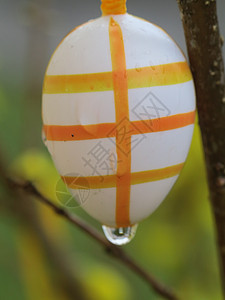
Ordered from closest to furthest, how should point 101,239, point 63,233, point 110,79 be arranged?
point 110,79 → point 101,239 → point 63,233

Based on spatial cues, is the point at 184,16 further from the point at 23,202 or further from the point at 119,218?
the point at 23,202

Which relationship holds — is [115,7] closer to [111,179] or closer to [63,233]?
[111,179]

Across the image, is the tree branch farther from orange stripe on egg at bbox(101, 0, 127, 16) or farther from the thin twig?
the thin twig

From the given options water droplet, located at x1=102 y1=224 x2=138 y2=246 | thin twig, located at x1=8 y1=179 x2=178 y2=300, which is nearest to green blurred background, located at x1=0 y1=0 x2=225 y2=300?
thin twig, located at x1=8 y1=179 x2=178 y2=300

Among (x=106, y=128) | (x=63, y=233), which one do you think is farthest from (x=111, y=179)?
(x=63, y=233)

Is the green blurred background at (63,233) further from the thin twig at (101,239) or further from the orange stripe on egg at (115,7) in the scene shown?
the orange stripe on egg at (115,7)

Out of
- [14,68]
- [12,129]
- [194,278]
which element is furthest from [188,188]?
[14,68]

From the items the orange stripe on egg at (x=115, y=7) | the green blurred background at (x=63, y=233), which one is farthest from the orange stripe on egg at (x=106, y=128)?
the green blurred background at (x=63, y=233)
